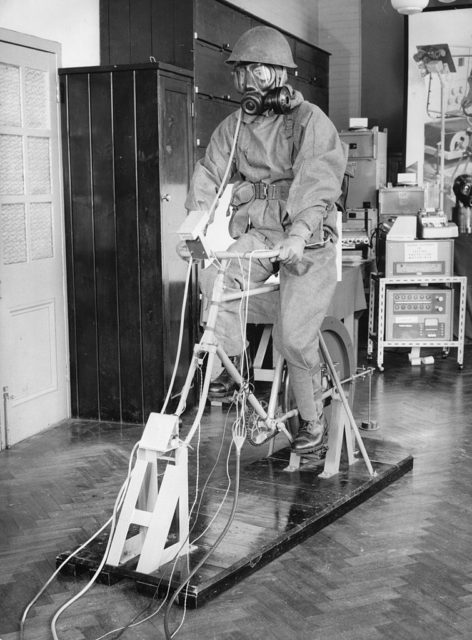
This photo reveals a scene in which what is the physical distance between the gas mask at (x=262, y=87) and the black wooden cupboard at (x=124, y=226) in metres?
1.61

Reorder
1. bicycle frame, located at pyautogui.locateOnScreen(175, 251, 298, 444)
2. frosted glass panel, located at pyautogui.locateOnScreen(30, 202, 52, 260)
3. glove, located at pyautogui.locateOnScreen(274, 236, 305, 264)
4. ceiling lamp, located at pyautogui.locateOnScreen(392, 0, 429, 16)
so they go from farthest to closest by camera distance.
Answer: ceiling lamp, located at pyautogui.locateOnScreen(392, 0, 429, 16) < frosted glass panel, located at pyautogui.locateOnScreen(30, 202, 52, 260) < glove, located at pyautogui.locateOnScreen(274, 236, 305, 264) < bicycle frame, located at pyautogui.locateOnScreen(175, 251, 298, 444)

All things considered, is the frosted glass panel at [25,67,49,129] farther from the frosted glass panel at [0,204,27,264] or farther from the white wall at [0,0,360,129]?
the white wall at [0,0,360,129]

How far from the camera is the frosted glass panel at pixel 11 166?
5.23 metres

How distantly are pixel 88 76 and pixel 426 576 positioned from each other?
3.54 metres

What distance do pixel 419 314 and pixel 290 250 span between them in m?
4.03

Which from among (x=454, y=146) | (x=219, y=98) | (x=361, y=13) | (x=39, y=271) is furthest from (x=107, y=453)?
(x=361, y=13)

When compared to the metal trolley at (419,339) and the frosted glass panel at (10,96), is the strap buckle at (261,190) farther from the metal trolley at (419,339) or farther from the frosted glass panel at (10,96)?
the metal trolley at (419,339)

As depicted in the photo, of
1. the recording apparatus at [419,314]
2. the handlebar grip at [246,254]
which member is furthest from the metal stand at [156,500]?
the recording apparatus at [419,314]

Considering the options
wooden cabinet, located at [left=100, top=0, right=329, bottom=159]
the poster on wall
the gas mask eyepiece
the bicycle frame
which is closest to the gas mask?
the gas mask eyepiece

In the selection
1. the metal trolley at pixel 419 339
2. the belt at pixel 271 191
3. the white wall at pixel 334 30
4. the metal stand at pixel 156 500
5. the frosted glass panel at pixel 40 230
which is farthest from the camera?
the white wall at pixel 334 30

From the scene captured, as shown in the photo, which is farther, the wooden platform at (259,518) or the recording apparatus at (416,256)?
the recording apparatus at (416,256)

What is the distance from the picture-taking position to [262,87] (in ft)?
12.9

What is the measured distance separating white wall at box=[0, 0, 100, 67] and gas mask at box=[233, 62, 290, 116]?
73.0 inches

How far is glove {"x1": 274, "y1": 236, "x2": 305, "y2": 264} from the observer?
12.0ft
